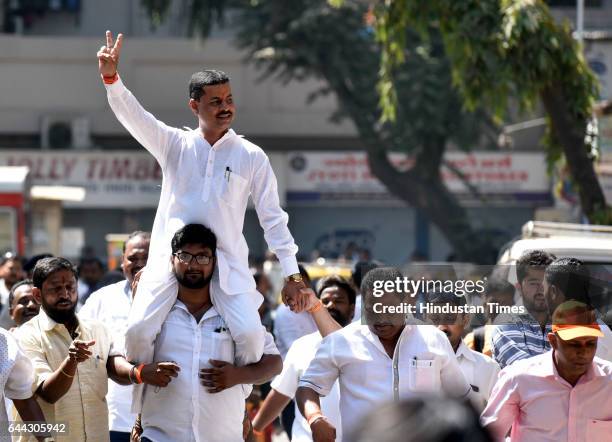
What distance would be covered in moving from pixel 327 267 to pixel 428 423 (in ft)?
55.1

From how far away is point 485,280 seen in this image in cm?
739

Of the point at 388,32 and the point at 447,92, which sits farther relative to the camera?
the point at 447,92

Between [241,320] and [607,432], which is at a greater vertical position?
[241,320]

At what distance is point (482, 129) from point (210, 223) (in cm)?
2452

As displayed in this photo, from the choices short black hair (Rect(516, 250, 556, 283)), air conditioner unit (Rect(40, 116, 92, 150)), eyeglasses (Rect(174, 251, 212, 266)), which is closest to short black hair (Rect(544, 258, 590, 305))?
short black hair (Rect(516, 250, 556, 283))

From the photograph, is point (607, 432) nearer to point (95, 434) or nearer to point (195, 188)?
point (195, 188)

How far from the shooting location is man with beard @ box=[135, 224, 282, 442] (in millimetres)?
6102

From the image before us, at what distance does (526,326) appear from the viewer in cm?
702

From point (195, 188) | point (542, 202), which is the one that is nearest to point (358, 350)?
point (195, 188)

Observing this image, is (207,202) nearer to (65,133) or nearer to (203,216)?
(203,216)

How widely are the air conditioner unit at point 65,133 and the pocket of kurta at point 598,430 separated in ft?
94.5

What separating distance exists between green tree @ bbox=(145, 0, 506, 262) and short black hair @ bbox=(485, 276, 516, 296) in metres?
20.0

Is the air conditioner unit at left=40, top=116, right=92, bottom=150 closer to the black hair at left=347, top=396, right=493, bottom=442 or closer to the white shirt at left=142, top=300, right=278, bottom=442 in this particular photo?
the white shirt at left=142, top=300, right=278, bottom=442

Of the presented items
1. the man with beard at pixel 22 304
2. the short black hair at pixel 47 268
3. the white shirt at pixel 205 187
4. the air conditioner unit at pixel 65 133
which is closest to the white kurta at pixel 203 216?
the white shirt at pixel 205 187
